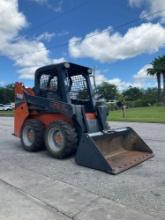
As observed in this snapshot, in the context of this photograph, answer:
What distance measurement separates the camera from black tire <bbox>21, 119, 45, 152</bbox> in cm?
739

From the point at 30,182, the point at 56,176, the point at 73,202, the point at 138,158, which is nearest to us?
the point at 73,202

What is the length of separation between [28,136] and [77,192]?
3776 mm

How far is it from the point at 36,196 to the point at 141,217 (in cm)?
161

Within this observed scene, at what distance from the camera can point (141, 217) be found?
343 centimetres

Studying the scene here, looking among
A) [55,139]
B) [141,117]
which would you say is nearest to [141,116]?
[141,117]

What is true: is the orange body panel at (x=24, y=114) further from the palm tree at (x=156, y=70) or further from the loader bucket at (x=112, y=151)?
the palm tree at (x=156, y=70)

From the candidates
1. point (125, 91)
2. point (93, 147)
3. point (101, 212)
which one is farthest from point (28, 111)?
point (125, 91)

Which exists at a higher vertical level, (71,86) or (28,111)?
(71,86)

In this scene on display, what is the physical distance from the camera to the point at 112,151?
6.42m

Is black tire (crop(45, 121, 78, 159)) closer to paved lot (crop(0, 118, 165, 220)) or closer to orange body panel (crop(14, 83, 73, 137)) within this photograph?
paved lot (crop(0, 118, 165, 220))

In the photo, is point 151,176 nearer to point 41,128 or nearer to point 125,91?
point 41,128

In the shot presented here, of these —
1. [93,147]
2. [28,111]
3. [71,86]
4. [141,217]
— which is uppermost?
[71,86]

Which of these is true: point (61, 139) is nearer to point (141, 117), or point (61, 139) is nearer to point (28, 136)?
point (28, 136)

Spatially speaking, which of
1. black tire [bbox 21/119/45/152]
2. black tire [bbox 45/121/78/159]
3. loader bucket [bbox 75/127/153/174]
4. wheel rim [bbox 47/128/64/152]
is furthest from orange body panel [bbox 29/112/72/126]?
loader bucket [bbox 75/127/153/174]
